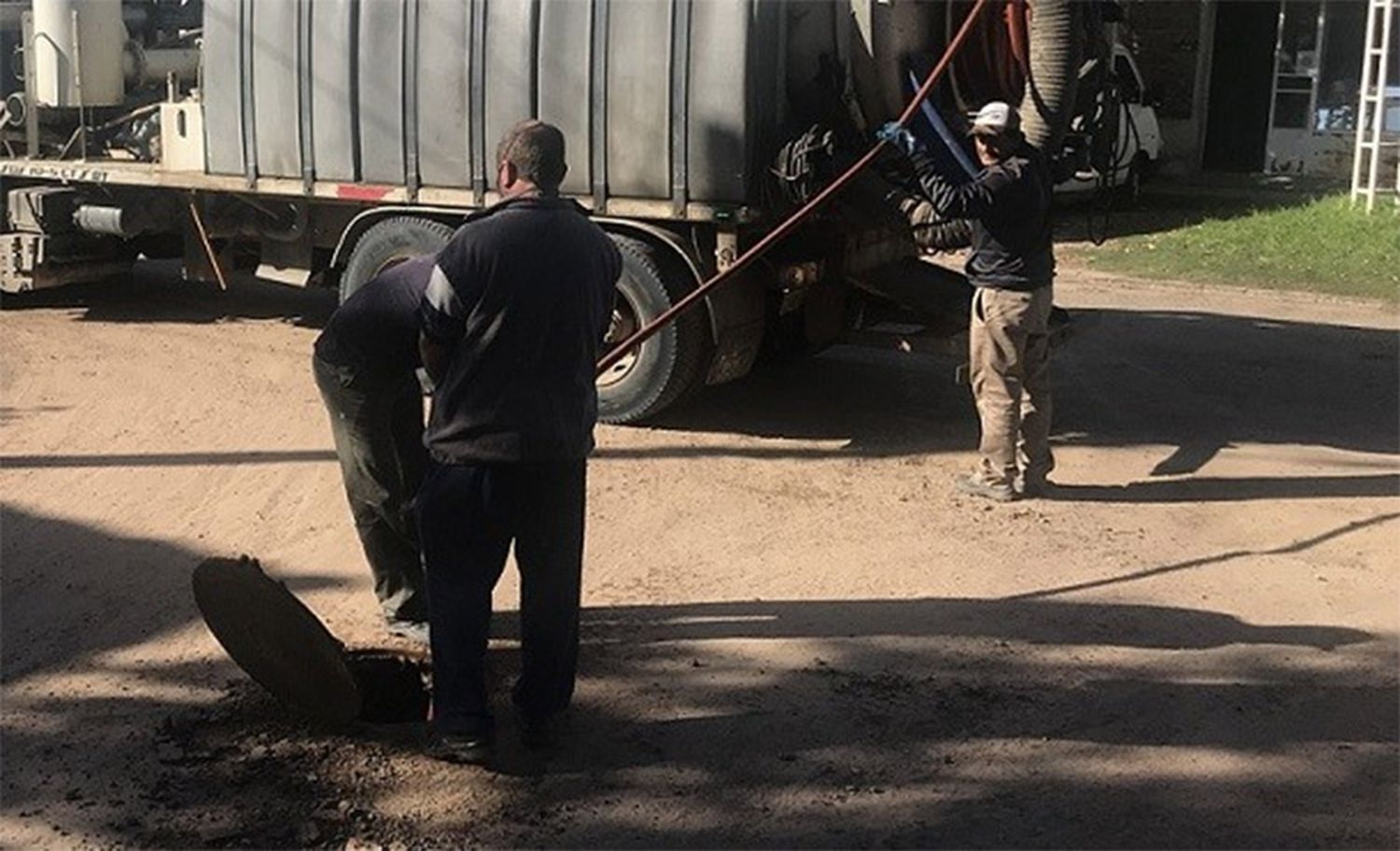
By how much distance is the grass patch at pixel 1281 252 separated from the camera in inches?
572

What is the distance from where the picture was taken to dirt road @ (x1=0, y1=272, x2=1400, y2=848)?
14.9 feet

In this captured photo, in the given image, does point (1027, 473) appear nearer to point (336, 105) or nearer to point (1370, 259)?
point (336, 105)

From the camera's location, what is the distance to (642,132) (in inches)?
326

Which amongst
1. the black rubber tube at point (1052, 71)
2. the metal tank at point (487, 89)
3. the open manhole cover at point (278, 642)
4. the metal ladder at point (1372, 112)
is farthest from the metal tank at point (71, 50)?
the metal ladder at point (1372, 112)

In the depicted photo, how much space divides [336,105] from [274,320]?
9.30 feet

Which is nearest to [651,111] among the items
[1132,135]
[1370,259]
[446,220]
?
[446,220]

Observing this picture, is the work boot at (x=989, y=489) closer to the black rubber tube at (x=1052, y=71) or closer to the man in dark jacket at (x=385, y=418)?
the black rubber tube at (x=1052, y=71)

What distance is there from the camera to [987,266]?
7.57 m

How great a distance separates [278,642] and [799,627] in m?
1.92

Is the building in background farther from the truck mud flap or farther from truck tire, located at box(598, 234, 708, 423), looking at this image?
truck tire, located at box(598, 234, 708, 423)

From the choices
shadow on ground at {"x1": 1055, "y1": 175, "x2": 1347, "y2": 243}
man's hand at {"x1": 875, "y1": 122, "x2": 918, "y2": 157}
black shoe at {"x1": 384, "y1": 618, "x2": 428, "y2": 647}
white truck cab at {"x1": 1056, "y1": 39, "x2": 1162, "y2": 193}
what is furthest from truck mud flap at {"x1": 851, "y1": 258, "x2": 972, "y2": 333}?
shadow on ground at {"x1": 1055, "y1": 175, "x2": 1347, "y2": 243}

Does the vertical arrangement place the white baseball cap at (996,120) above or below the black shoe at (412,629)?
above

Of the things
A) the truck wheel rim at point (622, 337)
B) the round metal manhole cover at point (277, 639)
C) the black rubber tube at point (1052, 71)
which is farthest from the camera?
the truck wheel rim at point (622, 337)

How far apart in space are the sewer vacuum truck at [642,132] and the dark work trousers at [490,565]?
3625 mm
